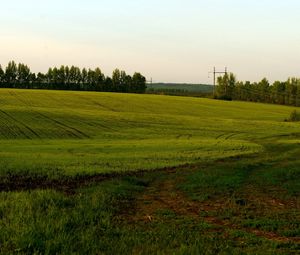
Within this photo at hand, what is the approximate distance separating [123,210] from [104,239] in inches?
152

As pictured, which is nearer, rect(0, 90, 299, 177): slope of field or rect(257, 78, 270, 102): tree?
rect(0, 90, 299, 177): slope of field

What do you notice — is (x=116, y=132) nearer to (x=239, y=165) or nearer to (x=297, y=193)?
(x=239, y=165)

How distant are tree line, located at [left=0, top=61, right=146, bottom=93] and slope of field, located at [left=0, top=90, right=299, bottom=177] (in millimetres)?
77972

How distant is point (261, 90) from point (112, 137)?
13222cm

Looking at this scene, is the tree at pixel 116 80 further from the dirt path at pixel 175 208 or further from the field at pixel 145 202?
the dirt path at pixel 175 208

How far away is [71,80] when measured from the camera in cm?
17675

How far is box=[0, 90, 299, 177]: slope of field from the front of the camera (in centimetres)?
2733

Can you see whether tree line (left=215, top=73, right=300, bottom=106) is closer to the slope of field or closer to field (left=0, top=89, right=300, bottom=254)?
the slope of field

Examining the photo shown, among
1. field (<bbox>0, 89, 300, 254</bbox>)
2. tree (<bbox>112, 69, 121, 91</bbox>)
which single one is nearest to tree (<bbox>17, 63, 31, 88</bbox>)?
tree (<bbox>112, 69, 121, 91</bbox>)

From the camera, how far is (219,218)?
13.1m


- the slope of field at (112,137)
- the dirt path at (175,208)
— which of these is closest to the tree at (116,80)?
the slope of field at (112,137)

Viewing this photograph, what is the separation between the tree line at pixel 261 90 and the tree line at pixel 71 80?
3039cm

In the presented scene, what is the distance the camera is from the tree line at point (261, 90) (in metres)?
166

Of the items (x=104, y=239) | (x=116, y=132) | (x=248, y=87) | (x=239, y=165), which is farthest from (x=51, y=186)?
(x=248, y=87)
